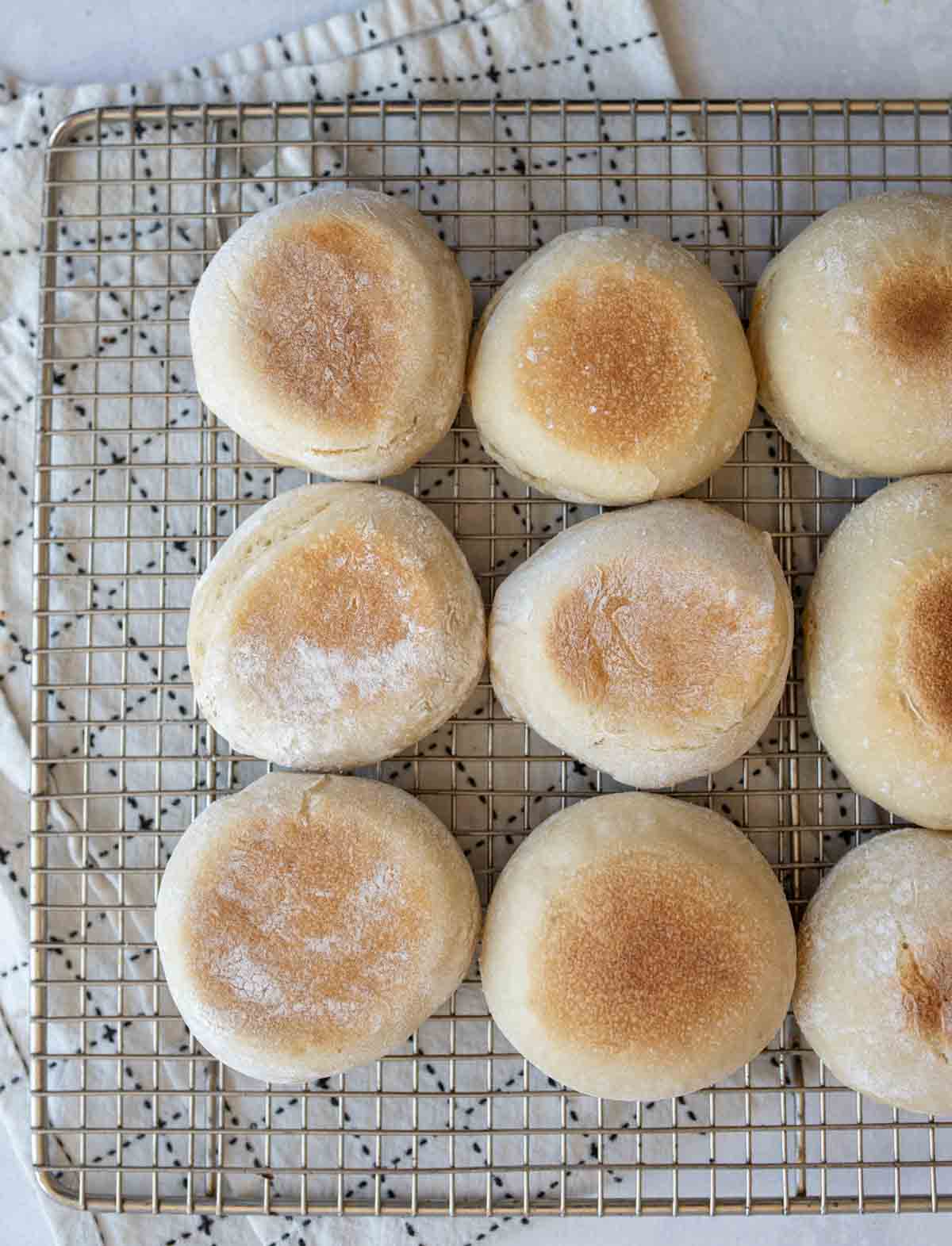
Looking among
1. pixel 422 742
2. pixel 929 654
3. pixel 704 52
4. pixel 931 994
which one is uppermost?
pixel 704 52

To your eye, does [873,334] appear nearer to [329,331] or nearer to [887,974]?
[329,331]

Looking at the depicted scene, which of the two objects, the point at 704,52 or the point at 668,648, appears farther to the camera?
the point at 704,52

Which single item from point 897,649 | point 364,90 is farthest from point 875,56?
point 897,649

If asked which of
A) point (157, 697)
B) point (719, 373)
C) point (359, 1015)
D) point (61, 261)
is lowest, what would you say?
point (359, 1015)

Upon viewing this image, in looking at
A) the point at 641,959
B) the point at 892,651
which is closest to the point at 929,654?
the point at 892,651

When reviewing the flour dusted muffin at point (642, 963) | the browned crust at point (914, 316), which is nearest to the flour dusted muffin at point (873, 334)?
the browned crust at point (914, 316)

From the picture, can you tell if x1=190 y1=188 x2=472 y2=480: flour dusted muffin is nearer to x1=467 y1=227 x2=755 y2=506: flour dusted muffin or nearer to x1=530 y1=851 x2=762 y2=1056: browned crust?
x1=467 y1=227 x2=755 y2=506: flour dusted muffin

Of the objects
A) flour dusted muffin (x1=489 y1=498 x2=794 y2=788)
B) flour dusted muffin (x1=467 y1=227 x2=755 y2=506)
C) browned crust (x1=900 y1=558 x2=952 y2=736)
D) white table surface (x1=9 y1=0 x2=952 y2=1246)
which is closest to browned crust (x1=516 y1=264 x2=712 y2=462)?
flour dusted muffin (x1=467 y1=227 x2=755 y2=506)

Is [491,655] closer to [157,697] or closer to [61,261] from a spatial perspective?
[157,697]
